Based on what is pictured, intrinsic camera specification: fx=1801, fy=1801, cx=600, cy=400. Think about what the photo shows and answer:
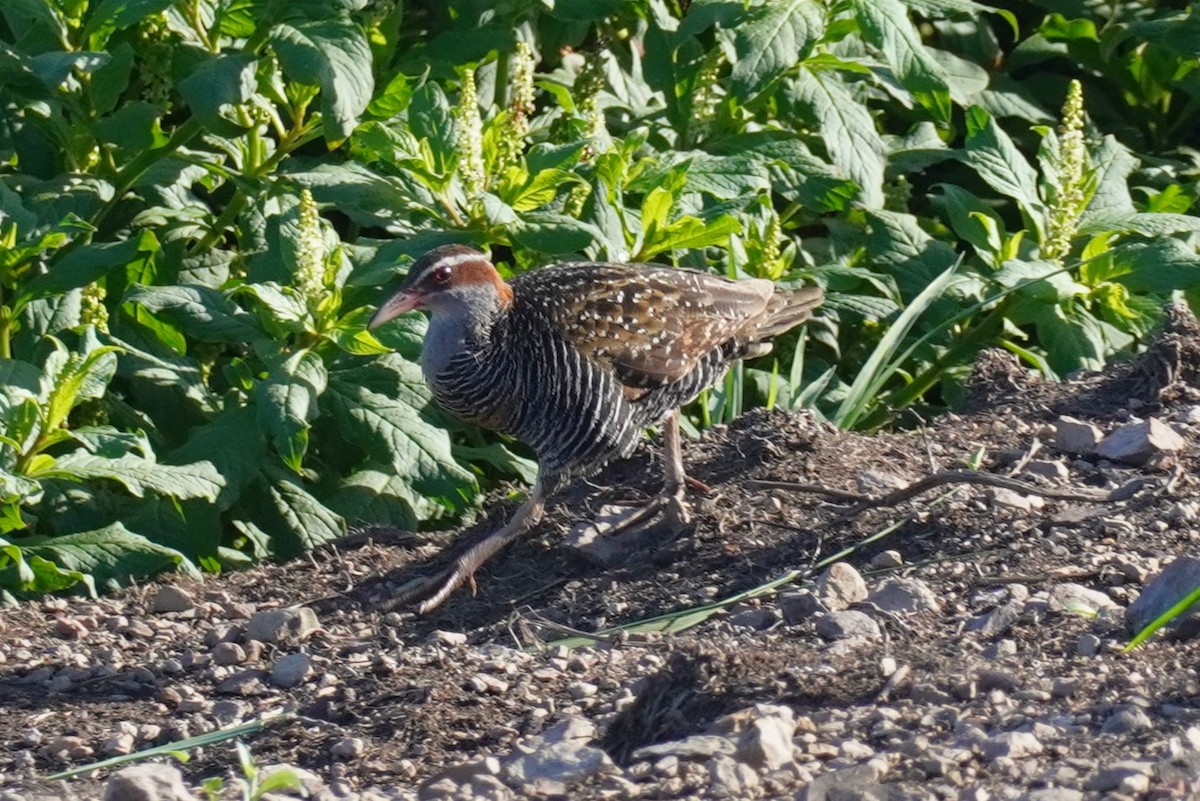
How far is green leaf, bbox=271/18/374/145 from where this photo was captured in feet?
19.3

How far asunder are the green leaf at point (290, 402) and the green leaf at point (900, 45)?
2421mm

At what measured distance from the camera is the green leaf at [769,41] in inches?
257

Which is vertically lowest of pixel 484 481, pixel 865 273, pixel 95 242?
pixel 484 481

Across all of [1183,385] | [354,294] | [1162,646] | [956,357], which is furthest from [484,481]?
[1162,646]

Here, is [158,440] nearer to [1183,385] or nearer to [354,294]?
[354,294]

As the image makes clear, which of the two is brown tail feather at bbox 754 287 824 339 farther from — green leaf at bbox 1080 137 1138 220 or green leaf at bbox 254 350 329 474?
green leaf at bbox 254 350 329 474

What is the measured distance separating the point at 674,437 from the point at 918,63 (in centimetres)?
184

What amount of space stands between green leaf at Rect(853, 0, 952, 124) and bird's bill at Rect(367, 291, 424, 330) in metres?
2.03

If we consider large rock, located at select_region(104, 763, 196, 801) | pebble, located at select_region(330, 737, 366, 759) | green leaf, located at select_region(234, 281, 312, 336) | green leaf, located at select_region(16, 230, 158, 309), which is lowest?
pebble, located at select_region(330, 737, 366, 759)

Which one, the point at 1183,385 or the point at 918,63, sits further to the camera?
the point at 918,63

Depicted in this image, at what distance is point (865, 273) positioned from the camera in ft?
23.0

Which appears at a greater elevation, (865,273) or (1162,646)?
(865,273)

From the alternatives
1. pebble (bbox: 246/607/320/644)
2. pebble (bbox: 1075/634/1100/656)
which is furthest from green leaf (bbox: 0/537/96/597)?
pebble (bbox: 1075/634/1100/656)

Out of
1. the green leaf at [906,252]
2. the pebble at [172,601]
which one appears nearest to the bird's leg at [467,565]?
the pebble at [172,601]
